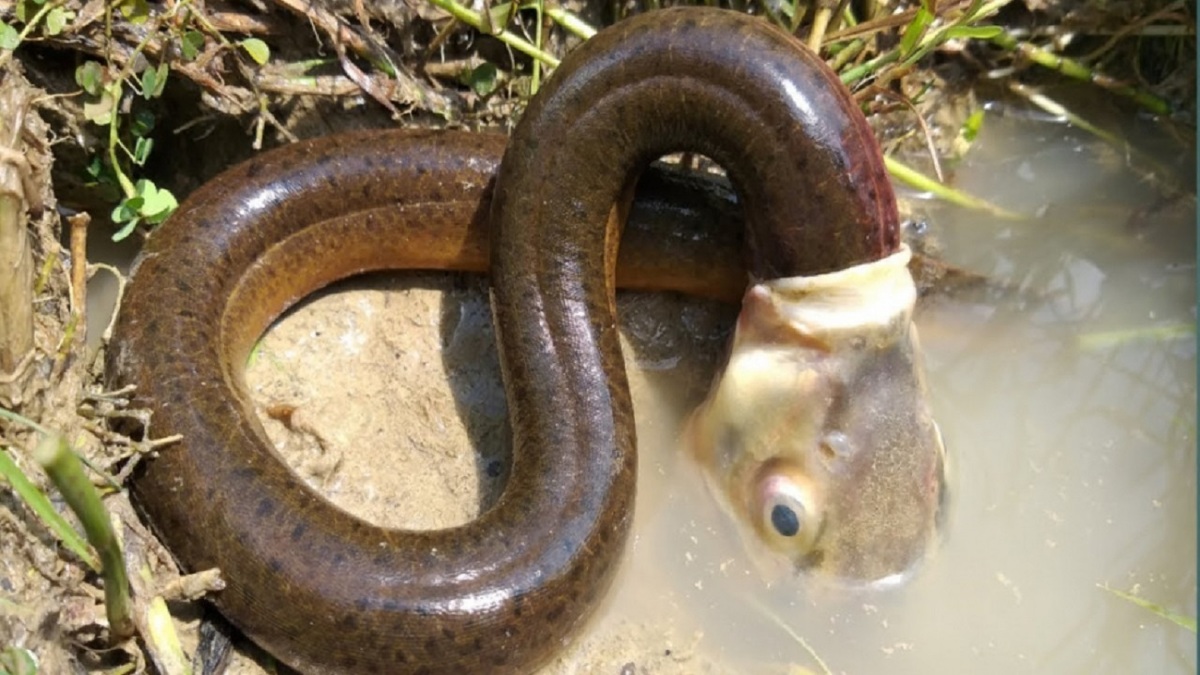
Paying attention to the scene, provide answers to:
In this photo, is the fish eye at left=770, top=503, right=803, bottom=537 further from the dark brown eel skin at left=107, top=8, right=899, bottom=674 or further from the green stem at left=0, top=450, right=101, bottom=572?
the green stem at left=0, top=450, right=101, bottom=572

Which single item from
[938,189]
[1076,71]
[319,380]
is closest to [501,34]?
[319,380]

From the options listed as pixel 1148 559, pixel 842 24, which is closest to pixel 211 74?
pixel 842 24

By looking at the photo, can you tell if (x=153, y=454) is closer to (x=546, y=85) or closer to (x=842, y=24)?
(x=546, y=85)

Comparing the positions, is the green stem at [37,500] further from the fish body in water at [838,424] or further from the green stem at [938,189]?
the green stem at [938,189]

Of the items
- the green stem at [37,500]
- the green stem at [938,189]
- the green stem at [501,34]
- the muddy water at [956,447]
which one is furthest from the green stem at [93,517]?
the green stem at [938,189]

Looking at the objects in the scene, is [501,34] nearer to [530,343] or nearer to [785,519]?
[530,343]

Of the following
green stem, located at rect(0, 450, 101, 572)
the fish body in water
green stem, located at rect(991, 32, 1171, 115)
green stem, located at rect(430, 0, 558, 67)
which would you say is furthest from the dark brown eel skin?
green stem, located at rect(991, 32, 1171, 115)
